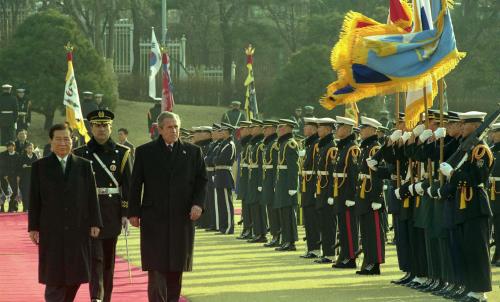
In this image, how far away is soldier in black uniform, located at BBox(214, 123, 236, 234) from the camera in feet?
78.2

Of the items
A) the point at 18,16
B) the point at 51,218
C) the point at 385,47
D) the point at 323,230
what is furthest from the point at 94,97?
the point at 51,218

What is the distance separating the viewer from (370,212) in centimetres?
1598

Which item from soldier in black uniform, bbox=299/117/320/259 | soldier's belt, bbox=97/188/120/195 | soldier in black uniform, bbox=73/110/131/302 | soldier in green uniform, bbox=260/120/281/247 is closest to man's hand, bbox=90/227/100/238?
soldier in black uniform, bbox=73/110/131/302

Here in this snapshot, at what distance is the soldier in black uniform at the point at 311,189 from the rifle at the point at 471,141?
5.33 meters

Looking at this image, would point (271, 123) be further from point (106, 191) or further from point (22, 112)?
point (22, 112)

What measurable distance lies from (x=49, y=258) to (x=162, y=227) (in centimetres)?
96

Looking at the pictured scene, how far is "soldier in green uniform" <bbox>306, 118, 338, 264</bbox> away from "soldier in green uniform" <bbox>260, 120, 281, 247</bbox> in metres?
2.83

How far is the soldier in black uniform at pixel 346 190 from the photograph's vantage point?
1664 centimetres

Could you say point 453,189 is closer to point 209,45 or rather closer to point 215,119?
point 215,119

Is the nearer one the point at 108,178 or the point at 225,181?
the point at 108,178

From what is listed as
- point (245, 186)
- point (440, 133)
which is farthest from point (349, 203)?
point (245, 186)

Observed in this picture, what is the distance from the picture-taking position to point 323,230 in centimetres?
1784

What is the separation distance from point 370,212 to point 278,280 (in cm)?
139

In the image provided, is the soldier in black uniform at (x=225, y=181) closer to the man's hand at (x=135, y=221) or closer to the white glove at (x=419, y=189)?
the white glove at (x=419, y=189)
